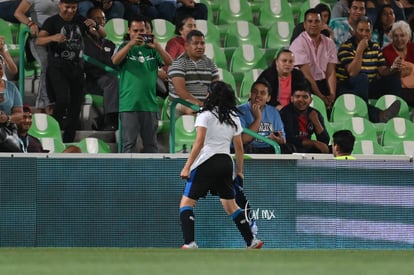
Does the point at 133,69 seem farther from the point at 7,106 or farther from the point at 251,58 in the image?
the point at 251,58

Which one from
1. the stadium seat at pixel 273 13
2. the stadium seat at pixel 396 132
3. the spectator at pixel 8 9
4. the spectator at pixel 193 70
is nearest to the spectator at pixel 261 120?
the spectator at pixel 193 70

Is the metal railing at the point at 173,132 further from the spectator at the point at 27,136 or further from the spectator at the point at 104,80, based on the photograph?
the spectator at the point at 27,136

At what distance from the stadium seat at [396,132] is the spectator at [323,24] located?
1707 millimetres

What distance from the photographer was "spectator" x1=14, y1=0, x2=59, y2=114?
14298 mm

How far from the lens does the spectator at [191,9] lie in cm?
1662

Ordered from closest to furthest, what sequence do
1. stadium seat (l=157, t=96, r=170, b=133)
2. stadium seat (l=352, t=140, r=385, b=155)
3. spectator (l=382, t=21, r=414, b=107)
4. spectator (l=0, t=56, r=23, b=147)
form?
spectator (l=0, t=56, r=23, b=147) → stadium seat (l=157, t=96, r=170, b=133) → stadium seat (l=352, t=140, r=385, b=155) → spectator (l=382, t=21, r=414, b=107)

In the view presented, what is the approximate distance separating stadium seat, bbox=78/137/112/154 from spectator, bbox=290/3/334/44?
3577 millimetres

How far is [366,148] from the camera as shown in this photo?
49.6 ft

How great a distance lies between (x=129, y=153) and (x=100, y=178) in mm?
422

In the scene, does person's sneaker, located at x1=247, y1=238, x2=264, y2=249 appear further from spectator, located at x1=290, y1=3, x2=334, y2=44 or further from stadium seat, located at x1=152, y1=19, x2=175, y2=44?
stadium seat, located at x1=152, y1=19, x2=175, y2=44

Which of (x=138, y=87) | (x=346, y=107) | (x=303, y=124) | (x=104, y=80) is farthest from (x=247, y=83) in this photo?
(x=138, y=87)

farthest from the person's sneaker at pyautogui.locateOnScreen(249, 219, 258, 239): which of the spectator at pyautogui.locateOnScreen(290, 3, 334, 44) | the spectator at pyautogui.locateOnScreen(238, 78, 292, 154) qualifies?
the spectator at pyautogui.locateOnScreen(290, 3, 334, 44)

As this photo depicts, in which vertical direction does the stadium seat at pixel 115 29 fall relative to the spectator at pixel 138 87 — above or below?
above

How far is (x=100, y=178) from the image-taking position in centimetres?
1285
